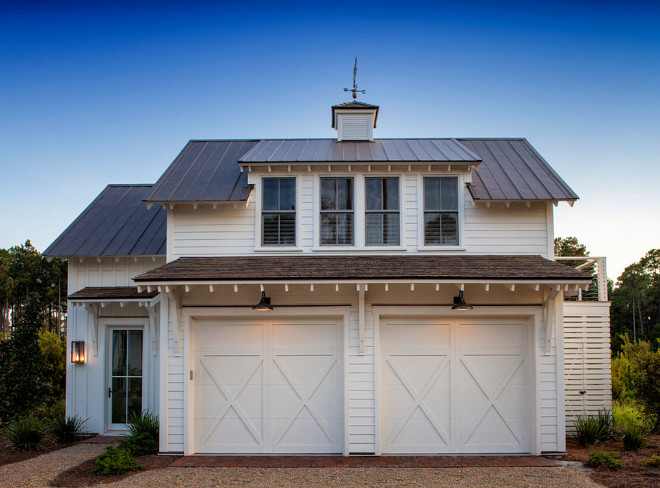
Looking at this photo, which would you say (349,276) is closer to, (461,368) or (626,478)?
(461,368)

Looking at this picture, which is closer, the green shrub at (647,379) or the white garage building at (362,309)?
the white garage building at (362,309)

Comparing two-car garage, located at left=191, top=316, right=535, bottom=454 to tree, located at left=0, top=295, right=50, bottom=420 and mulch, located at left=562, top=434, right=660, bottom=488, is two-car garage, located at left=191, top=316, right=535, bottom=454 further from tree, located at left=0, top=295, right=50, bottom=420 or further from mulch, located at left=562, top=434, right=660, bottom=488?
tree, located at left=0, top=295, right=50, bottom=420

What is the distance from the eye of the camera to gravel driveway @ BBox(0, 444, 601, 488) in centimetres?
646

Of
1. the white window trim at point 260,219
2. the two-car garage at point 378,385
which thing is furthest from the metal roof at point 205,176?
the two-car garage at point 378,385

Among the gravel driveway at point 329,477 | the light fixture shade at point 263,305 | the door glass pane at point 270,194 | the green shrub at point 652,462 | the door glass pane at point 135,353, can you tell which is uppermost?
the door glass pane at point 270,194

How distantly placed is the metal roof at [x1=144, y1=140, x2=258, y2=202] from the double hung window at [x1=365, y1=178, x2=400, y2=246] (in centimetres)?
245

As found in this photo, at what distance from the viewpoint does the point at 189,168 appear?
32.8ft

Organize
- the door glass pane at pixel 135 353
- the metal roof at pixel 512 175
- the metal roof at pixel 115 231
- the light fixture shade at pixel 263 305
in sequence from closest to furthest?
the light fixture shade at pixel 263 305 → the metal roof at pixel 512 175 → the door glass pane at pixel 135 353 → the metal roof at pixel 115 231

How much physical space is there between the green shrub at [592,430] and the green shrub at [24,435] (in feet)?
34.9

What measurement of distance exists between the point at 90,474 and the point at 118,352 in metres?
3.64

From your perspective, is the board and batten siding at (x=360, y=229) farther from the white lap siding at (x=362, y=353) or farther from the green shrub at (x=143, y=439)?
the green shrub at (x=143, y=439)

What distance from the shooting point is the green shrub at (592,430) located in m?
8.77

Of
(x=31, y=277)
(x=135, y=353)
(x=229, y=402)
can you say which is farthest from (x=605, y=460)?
(x=31, y=277)

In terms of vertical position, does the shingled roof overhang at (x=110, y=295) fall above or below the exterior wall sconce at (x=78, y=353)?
above
